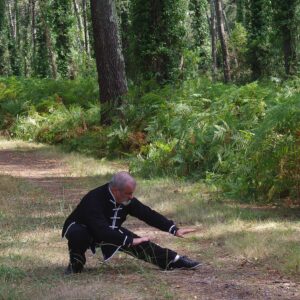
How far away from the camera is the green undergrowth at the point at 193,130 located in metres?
9.44

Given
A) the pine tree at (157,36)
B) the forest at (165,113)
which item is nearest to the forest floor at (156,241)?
the forest at (165,113)

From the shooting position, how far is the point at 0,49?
55.1m

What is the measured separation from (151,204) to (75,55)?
32370 millimetres

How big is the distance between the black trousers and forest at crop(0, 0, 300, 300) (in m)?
0.19

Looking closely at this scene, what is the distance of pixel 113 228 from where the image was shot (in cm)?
619

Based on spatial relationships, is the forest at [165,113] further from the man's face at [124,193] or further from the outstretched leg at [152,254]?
the man's face at [124,193]

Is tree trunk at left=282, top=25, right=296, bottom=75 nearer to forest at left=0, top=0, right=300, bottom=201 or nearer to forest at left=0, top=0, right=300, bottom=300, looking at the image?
forest at left=0, top=0, right=300, bottom=201

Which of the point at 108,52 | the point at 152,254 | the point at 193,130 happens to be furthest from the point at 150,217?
the point at 108,52

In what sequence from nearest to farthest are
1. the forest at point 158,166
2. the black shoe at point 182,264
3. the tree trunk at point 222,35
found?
the forest at point 158,166 < the black shoe at point 182,264 < the tree trunk at point 222,35

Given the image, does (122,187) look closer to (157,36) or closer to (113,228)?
(113,228)

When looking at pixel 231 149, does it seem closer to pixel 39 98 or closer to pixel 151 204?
pixel 151 204

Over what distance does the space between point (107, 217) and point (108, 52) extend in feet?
35.5

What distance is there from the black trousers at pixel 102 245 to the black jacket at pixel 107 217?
0.26ft

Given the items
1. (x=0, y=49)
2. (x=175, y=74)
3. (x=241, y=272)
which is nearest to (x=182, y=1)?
(x=175, y=74)
